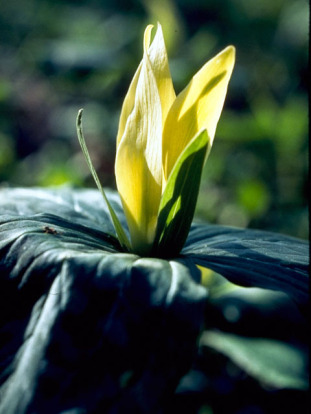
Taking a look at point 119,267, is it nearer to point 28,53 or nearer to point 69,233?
point 69,233

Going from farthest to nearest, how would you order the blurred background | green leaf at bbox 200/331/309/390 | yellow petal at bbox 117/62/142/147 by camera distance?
the blurred background < yellow petal at bbox 117/62/142/147 < green leaf at bbox 200/331/309/390

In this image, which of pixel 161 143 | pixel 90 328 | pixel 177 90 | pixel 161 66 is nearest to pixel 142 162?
pixel 161 143

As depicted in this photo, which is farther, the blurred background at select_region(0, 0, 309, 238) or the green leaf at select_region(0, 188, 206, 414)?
the blurred background at select_region(0, 0, 309, 238)

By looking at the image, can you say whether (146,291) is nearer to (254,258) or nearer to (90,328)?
(90,328)

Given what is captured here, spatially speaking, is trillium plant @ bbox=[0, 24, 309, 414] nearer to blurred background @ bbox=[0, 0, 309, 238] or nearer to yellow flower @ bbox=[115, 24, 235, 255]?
yellow flower @ bbox=[115, 24, 235, 255]

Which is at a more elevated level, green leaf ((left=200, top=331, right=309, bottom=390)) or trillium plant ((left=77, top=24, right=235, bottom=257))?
trillium plant ((left=77, top=24, right=235, bottom=257))

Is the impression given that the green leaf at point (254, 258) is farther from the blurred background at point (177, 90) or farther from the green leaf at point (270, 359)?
the blurred background at point (177, 90)

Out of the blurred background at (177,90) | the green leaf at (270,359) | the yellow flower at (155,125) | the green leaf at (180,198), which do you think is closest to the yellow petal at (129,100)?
the yellow flower at (155,125)

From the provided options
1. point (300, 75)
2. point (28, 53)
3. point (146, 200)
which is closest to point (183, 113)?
point (146, 200)

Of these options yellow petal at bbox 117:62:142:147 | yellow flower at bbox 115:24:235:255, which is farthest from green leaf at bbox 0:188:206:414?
yellow petal at bbox 117:62:142:147
